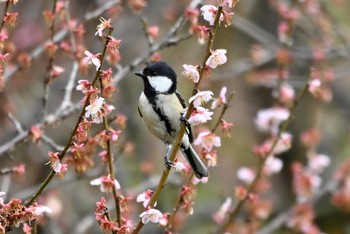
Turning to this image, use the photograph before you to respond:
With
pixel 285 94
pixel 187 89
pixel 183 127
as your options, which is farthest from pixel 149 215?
pixel 187 89

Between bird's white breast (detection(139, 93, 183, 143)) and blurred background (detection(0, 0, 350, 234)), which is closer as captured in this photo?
Answer: bird's white breast (detection(139, 93, 183, 143))

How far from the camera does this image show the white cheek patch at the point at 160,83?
116 inches

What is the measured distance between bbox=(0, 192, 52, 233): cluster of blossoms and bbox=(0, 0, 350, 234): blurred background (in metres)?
2.07

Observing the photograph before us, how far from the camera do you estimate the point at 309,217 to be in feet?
14.1

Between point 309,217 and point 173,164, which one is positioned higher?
point 309,217

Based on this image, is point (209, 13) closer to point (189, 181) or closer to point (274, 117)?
point (189, 181)

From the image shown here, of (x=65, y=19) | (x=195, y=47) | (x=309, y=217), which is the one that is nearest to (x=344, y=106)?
(x=195, y=47)

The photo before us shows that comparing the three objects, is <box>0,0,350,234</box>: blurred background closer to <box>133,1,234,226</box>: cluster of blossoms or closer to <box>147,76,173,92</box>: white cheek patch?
<box>147,76,173,92</box>: white cheek patch

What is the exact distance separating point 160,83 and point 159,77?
0.16 feet

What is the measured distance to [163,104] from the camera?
2996 millimetres

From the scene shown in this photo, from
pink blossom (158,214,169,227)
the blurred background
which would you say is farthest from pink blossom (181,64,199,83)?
the blurred background

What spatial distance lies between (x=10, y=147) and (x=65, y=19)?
3.29ft

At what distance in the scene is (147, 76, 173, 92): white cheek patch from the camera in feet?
9.68

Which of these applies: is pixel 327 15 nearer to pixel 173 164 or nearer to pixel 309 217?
pixel 309 217
